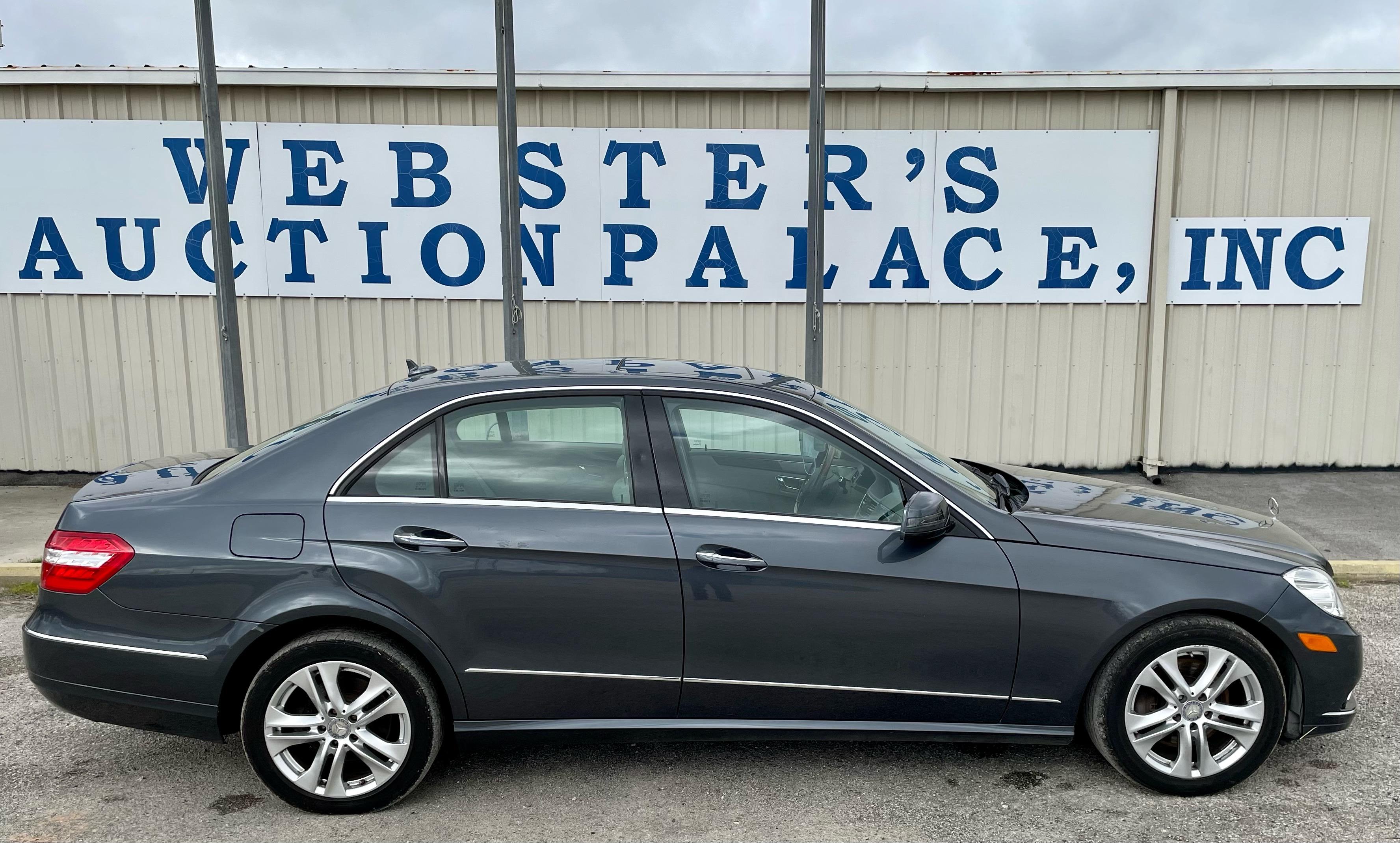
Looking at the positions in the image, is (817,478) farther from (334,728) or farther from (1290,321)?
(1290,321)

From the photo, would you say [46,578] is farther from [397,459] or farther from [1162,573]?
[1162,573]

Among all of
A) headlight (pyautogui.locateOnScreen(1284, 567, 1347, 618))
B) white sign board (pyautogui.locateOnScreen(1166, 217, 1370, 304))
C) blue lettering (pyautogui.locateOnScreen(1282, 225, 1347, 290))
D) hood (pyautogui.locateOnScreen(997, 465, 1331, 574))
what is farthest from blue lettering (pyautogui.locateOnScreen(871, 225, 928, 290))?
headlight (pyautogui.locateOnScreen(1284, 567, 1347, 618))

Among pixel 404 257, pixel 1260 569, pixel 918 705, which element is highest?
pixel 404 257

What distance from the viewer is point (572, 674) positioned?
332 cm

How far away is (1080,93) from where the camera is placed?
26.2ft

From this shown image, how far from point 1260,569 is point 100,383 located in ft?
28.9

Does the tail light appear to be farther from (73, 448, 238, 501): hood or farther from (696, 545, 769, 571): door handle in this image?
(696, 545, 769, 571): door handle

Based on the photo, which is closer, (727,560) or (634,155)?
(727,560)

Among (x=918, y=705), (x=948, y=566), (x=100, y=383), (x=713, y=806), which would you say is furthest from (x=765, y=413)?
(x=100, y=383)

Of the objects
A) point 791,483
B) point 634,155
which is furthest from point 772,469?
point 634,155

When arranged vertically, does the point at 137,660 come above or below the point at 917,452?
below

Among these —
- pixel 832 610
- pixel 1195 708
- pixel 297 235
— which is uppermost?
pixel 297 235

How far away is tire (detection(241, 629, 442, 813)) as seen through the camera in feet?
10.6

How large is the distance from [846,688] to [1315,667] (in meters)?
1.65
